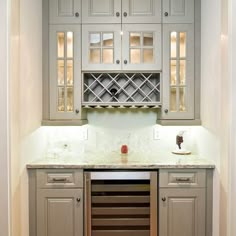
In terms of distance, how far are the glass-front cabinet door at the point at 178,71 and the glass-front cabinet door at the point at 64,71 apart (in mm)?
842

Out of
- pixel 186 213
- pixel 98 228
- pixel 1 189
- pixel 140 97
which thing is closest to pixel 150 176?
pixel 186 213

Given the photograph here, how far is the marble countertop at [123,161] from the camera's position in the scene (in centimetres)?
277

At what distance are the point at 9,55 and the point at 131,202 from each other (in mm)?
1529

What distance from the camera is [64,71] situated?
3.14m

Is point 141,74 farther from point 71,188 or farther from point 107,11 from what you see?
point 71,188

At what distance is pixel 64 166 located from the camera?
278 centimetres

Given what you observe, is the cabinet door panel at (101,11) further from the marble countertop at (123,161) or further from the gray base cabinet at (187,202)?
the gray base cabinet at (187,202)

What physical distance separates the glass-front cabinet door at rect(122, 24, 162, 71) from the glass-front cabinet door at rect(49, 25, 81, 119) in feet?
1.51

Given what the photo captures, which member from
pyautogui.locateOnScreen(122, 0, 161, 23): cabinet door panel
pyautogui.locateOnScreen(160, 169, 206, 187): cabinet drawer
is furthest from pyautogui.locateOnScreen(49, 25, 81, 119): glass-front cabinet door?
pyautogui.locateOnScreen(160, 169, 206, 187): cabinet drawer

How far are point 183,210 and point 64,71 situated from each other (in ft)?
5.50

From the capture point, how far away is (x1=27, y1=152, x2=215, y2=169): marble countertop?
9.09ft

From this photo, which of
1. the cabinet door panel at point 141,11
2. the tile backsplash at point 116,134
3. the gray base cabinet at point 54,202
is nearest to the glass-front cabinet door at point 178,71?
the cabinet door panel at point 141,11

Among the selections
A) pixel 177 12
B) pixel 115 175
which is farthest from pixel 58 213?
pixel 177 12

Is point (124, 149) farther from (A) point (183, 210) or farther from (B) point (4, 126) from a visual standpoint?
(B) point (4, 126)
